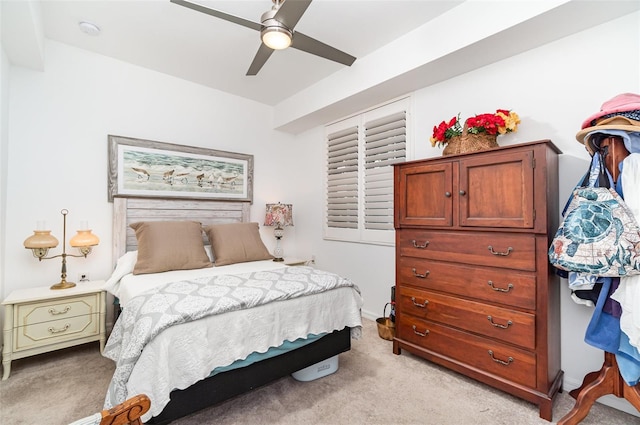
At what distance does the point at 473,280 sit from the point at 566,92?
4.87ft

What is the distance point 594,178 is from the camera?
5.33ft

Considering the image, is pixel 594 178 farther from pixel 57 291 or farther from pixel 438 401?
pixel 57 291

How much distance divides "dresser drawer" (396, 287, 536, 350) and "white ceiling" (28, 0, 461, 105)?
2216mm

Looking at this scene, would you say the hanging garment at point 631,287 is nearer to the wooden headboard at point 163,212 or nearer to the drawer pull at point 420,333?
the drawer pull at point 420,333

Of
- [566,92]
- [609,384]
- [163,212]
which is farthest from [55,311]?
[566,92]

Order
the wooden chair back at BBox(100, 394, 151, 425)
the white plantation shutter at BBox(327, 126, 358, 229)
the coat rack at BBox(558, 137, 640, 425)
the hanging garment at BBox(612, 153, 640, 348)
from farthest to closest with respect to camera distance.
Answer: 1. the white plantation shutter at BBox(327, 126, 358, 229)
2. the coat rack at BBox(558, 137, 640, 425)
3. the hanging garment at BBox(612, 153, 640, 348)
4. the wooden chair back at BBox(100, 394, 151, 425)

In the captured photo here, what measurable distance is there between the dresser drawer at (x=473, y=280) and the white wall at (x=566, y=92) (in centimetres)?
50

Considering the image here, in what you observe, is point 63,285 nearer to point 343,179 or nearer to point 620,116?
point 343,179

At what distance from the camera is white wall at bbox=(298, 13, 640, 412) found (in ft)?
6.21

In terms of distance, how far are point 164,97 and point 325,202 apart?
229 centimetres

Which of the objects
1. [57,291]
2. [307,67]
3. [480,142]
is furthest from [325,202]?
[57,291]

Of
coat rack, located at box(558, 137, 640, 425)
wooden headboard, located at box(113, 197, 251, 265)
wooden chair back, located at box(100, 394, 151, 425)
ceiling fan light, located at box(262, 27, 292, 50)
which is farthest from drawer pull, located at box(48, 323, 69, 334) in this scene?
coat rack, located at box(558, 137, 640, 425)

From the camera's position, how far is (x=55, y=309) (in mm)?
2322

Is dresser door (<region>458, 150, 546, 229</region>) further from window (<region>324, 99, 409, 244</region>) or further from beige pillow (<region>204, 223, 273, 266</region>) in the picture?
beige pillow (<region>204, 223, 273, 266</region>)
